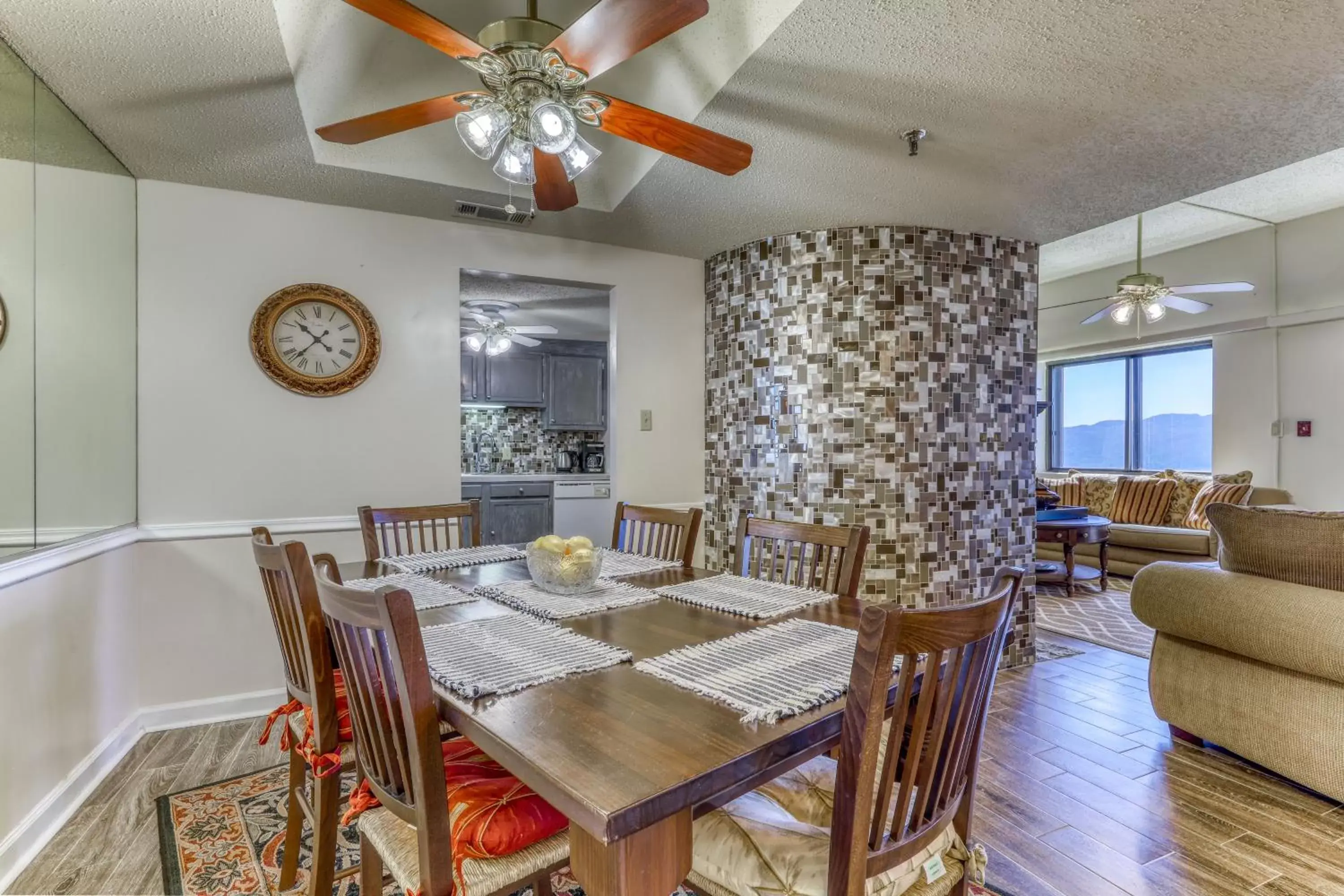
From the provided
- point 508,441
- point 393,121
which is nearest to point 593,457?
point 508,441

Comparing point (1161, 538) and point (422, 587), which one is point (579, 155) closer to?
point (422, 587)

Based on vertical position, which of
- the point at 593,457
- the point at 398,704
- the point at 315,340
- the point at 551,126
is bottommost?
the point at 398,704

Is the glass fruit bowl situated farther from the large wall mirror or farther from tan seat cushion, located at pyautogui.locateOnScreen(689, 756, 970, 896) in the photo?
the large wall mirror

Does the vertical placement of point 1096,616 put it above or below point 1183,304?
below

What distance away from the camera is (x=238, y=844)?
1.90 m

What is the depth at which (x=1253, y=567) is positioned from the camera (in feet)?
7.48

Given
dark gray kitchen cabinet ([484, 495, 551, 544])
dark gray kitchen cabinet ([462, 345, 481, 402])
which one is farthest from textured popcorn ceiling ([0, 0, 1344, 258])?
dark gray kitchen cabinet ([462, 345, 481, 402])

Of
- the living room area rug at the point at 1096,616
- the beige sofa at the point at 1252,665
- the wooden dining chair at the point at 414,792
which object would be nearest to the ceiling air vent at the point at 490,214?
the wooden dining chair at the point at 414,792

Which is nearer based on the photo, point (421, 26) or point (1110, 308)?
point (421, 26)

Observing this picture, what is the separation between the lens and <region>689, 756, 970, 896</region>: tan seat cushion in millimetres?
1047

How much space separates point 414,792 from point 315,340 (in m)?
2.50

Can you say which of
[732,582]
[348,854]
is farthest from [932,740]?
[348,854]

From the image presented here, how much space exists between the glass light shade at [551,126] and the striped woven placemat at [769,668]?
4.15 ft

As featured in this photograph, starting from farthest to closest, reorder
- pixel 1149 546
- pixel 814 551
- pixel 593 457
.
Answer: pixel 593 457 < pixel 1149 546 < pixel 814 551
